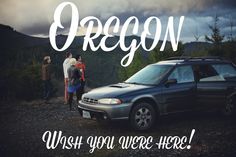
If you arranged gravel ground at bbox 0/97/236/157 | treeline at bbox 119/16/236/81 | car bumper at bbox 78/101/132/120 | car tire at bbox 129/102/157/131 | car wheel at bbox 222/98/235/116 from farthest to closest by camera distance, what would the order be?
treeline at bbox 119/16/236/81, car wheel at bbox 222/98/235/116, car tire at bbox 129/102/157/131, car bumper at bbox 78/101/132/120, gravel ground at bbox 0/97/236/157

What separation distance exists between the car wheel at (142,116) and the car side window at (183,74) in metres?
1.07

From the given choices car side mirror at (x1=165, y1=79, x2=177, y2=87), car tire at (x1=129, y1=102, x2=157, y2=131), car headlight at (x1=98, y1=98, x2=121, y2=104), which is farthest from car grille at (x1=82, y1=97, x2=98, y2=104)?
car side mirror at (x1=165, y1=79, x2=177, y2=87)

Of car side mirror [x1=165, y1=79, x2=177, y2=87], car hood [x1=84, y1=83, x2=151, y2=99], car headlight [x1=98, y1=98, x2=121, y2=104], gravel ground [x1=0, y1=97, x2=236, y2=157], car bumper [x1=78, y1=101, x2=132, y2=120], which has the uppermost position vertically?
car side mirror [x1=165, y1=79, x2=177, y2=87]

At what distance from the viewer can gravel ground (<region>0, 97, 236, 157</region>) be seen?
6.68m

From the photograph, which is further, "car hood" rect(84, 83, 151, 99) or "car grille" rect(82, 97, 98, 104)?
"car grille" rect(82, 97, 98, 104)

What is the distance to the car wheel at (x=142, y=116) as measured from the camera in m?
7.83

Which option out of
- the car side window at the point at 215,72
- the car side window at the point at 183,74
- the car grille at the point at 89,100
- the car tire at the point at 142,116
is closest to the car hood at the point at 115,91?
the car grille at the point at 89,100

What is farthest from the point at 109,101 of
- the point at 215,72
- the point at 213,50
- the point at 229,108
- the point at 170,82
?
the point at 213,50

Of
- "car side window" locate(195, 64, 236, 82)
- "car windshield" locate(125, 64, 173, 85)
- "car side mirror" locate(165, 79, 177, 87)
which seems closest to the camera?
"car side mirror" locate(165, 79, 177, 87)

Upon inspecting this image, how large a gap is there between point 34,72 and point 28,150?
11556 mm

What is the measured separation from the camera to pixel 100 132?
8.23 metres

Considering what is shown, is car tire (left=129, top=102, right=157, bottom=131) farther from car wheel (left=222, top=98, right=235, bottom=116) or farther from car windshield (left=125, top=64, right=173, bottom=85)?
car wheel (left=222, top=98, right=235, bottom=116)

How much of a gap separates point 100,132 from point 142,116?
1116mm

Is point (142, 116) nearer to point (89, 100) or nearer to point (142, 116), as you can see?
point (142, 116)
